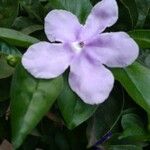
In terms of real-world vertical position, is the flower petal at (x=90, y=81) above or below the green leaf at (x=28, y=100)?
above

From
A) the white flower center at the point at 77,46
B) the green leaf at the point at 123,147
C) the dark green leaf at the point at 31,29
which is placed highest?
the white flower center at the point at 77,46

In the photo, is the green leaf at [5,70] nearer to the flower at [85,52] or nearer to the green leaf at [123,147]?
the flower at [85,52]

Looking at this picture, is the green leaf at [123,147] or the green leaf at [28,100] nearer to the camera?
the green leaf at [28,100]

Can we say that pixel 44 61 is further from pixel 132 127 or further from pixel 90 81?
pixel 132 127

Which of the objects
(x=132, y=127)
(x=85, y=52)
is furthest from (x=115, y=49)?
(x=132, y=127)

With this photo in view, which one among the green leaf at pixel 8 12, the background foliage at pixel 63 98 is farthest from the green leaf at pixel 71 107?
the green leaf at pixel 8 12

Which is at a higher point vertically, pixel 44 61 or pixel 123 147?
pixel 44 61

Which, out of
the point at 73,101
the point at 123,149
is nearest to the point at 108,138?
the point at 123,149

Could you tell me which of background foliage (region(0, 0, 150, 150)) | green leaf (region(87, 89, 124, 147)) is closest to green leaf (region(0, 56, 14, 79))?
background foliage (region(0, 0, 150, 150))
